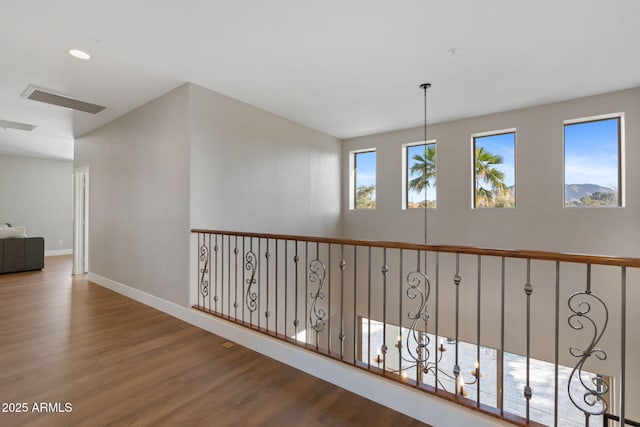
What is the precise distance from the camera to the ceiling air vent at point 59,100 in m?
3.54

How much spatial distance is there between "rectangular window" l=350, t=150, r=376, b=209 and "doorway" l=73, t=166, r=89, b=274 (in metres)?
5.10

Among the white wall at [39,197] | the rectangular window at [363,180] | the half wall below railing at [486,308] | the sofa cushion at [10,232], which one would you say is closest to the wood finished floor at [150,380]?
the half wall below railing at [486,308]

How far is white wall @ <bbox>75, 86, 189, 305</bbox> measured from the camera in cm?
348

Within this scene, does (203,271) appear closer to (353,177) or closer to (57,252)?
(353,177)

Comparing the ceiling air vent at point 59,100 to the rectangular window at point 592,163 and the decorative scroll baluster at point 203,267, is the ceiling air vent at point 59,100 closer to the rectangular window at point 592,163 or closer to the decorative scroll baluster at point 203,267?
the decorative scroll baluster at point 203,267

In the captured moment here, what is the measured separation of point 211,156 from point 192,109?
21.5 inches

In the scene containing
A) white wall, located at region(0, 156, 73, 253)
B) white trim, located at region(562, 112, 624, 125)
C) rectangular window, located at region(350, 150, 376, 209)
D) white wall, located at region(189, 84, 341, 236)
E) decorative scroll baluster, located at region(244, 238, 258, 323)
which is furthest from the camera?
white wall, located at region(0, 156, 73, 253)

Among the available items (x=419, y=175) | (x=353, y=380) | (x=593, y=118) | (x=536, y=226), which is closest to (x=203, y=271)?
(x=353, y=380)

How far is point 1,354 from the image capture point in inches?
99.8

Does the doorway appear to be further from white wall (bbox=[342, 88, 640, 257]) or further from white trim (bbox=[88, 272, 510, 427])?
white wall (bbox=[342, 88, 640, 257])

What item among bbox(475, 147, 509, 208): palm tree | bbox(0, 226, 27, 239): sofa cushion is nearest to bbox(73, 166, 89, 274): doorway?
bbox(0, 226, 27, 239): sofa cushion

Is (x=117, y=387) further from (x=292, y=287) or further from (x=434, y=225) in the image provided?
(x=434, y=225)

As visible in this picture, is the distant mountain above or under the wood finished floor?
above

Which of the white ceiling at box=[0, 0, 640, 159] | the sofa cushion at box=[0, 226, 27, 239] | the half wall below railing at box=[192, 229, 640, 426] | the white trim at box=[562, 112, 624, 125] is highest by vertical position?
the white ceiling at box=[0, 0, 640, 159]
